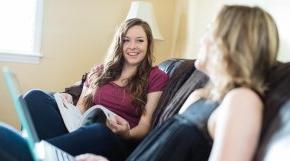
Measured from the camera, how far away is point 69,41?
122 inches

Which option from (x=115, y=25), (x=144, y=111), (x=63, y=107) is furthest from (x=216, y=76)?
Result: (x=115, y=25)

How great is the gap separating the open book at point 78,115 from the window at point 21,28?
3.60ft

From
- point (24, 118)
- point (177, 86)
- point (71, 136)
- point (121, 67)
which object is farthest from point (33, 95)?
point (24, 118)

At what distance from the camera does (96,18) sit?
3137mm

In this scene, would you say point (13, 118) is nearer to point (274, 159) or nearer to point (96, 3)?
point (96, 3)

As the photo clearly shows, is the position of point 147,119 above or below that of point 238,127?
below

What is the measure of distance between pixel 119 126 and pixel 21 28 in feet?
5.24

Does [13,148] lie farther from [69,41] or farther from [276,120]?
[69,41]

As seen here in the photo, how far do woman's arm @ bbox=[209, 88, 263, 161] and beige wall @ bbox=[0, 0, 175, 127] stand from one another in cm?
221

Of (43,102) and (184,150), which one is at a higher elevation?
(184,150)

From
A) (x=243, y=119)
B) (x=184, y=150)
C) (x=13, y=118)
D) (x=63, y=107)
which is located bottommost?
(x=13, y=118)

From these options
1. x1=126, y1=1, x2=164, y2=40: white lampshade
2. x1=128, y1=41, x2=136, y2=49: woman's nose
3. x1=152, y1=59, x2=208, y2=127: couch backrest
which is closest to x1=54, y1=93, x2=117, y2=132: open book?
x1=152, y1=59, x2=208, y2=127: couch backrest

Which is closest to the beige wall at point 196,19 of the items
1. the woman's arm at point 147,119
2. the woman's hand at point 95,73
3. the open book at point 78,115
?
the woman's arm at point 147,119

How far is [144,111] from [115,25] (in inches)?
54.8
